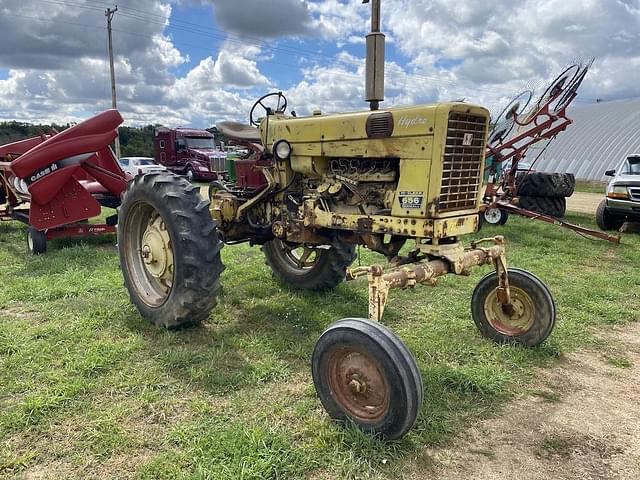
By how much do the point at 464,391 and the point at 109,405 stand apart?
2.27m

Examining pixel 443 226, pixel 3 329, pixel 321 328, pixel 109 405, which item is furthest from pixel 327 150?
pixel 3 329

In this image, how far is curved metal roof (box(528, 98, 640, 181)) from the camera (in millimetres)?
23625

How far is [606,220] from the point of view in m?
10.7

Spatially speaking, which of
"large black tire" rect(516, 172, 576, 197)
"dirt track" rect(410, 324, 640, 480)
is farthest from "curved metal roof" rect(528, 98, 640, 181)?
"dirt track" rect(410, 324, 640, 480)

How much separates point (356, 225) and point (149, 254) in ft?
6.39

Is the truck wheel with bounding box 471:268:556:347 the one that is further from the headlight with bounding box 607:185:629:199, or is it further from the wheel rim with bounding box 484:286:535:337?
the headlight with bounding box 607:185:629:199

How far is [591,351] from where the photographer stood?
4.14 meters

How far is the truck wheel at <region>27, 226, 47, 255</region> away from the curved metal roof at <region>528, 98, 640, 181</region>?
23288mm

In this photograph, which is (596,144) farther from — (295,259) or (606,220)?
(295,259)

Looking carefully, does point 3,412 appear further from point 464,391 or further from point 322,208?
point 464,391

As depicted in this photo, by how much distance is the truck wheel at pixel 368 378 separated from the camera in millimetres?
2629

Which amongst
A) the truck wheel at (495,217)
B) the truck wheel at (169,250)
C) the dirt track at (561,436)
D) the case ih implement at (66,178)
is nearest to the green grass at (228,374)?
the dirt track at (561,436)

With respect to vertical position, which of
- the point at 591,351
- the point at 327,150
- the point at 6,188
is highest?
the point at 327,150

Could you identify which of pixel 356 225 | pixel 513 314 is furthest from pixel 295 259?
pixel 513 314
